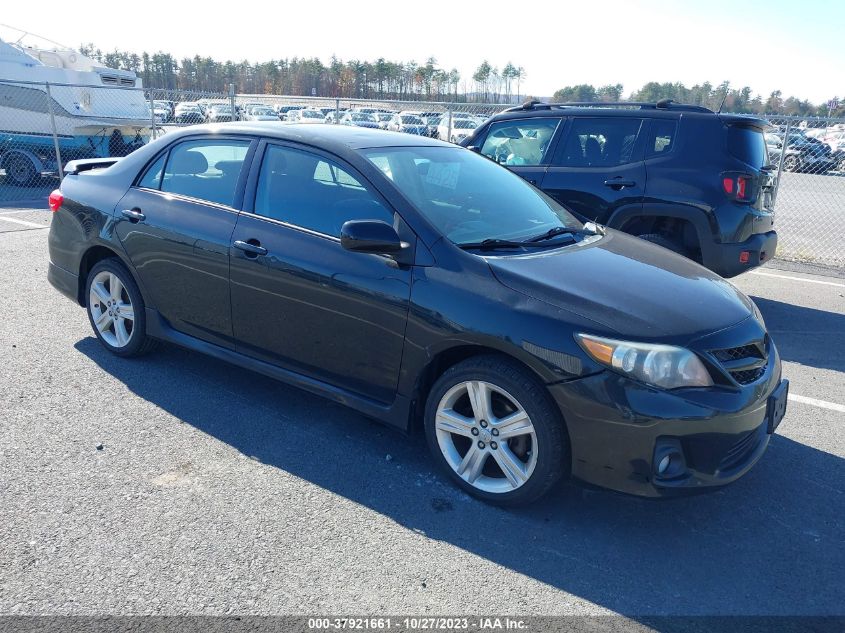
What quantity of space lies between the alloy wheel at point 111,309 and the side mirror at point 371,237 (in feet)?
6.96

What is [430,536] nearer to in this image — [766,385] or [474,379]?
[474,379]

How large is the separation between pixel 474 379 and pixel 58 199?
3658 mm

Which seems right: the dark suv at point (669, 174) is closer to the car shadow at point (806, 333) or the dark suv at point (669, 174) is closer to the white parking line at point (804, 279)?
the car shadow at point (806, 333)

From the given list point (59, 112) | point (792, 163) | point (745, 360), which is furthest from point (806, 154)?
point (59, 112)

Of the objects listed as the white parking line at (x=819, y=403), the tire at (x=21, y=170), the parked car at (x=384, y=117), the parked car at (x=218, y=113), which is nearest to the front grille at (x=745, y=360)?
the white parking line at (x=819, y=403)

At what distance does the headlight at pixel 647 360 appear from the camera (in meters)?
2.88

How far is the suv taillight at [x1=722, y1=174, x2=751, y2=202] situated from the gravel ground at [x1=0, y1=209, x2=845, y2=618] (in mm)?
2335

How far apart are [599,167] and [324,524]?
15.5 feet

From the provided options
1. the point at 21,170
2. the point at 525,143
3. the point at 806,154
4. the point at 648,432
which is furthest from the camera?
the point at 806,154

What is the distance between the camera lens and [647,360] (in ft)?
9.47

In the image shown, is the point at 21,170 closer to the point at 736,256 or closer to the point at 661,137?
the point at 661,137

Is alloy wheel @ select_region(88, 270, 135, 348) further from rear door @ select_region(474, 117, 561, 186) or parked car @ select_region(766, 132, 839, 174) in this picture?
parked car @ select_region(766, 132, 839, 174)

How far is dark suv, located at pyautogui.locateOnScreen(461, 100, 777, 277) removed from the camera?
6.11m

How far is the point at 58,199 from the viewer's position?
5043 mm
